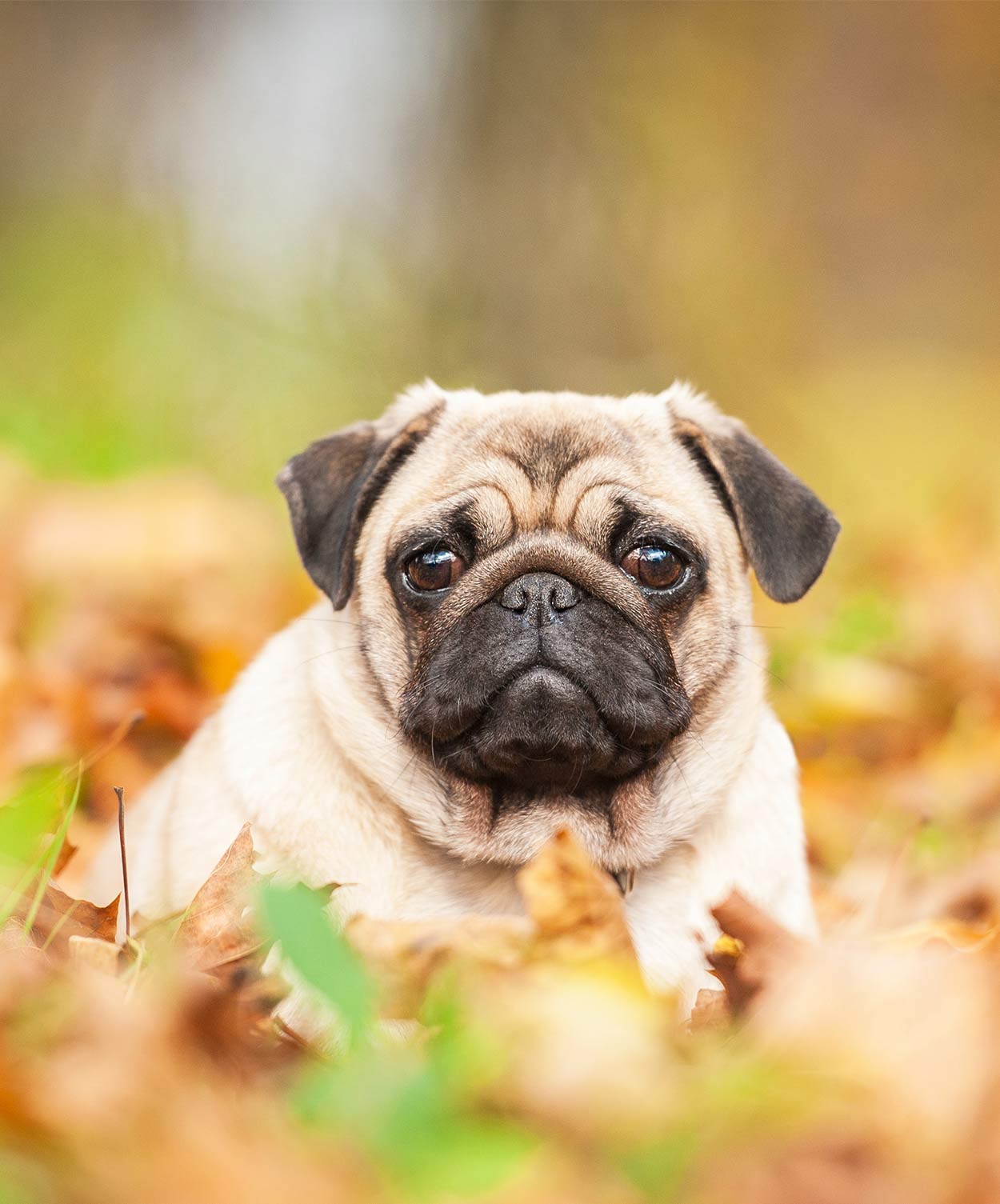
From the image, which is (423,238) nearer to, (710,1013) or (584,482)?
(584,482)

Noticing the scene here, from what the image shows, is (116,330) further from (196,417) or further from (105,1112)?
(105,1112)

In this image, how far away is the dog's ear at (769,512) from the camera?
11.0 ft

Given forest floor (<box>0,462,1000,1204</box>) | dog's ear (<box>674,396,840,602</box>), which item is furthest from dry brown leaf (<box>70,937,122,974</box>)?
dog's ear (<box>674,396,840,602</box>)

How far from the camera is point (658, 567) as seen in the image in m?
3.27

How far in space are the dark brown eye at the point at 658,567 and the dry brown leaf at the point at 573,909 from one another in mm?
1124

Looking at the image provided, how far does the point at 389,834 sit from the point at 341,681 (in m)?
0.44

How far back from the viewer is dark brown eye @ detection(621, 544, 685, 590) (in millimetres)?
3270

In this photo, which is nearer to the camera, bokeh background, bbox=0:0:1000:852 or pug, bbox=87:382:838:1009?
pug, bbox=87:382:838:1009

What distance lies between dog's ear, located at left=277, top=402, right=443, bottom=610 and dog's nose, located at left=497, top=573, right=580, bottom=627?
0.49 metres

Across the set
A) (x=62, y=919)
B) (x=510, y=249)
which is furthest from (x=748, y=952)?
(x=510, y=249)

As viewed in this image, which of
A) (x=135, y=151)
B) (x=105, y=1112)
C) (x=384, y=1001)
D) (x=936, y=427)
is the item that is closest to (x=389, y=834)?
(x=384, y=1001)

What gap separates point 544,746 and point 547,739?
0.03 m

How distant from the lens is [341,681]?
3236 mm

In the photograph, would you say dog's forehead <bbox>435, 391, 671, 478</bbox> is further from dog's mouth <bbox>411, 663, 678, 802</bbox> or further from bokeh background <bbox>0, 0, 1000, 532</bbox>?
bokeh background <bbox>0, 0, 1000, 532</bbox>
